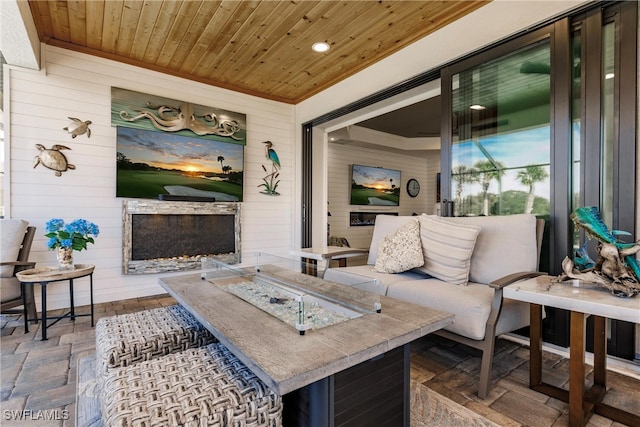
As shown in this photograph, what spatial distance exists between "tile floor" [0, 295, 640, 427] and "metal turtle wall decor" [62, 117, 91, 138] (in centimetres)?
204

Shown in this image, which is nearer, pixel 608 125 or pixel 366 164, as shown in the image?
pixel 608 125

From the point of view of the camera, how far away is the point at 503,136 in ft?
8.64

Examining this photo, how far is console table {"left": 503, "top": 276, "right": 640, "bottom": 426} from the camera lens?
1365mm

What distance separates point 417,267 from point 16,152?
4026 millimetres

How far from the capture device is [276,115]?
4.98 meters

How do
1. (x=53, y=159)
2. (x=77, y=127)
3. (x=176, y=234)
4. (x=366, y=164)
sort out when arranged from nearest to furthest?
1. (x=53, y=159)
2. (x=77, y=127)
3. (x=176, y=234)
4. (x=366, y=164)

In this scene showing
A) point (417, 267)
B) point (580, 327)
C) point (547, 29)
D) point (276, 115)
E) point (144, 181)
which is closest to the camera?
point (580, 327)

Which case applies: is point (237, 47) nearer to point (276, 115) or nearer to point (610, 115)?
point (276, 115)

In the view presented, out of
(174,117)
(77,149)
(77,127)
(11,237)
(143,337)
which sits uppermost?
(174,117)

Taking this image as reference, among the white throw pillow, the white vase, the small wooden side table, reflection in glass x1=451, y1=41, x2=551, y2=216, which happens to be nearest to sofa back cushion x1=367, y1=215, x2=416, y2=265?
the white throw pillow

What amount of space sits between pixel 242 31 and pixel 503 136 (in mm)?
2671

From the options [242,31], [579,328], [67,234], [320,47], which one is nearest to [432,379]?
[579,328]

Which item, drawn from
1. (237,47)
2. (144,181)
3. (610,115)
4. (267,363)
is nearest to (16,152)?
(144,181)

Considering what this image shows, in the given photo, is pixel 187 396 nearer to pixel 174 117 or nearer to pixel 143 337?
pixel 143 337
